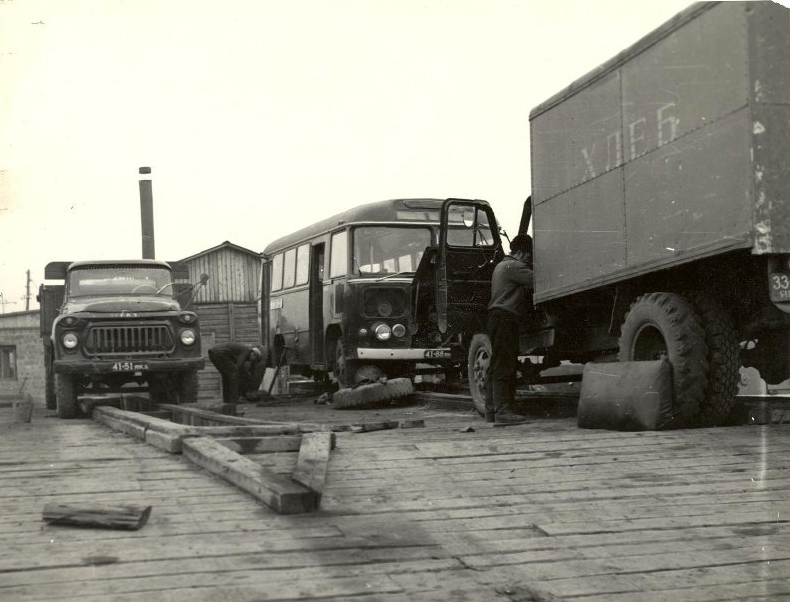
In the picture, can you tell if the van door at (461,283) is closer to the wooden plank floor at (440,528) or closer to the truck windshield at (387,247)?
the truck windshield at (387,247)

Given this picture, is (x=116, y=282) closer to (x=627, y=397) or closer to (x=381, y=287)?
(x=381, y=287)

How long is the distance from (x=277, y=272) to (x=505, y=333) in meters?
9.54

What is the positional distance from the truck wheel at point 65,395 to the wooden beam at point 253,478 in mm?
8055

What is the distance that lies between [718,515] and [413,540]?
133 centimetres

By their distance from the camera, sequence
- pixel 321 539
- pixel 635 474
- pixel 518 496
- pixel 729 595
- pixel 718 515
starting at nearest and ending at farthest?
pixel 729 595 < pixel 321 539 < pixel 718 515 < pixel 518 496 < pixel 635 474

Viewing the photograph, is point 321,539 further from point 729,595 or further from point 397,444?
point 397,444

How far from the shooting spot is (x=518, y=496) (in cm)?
454

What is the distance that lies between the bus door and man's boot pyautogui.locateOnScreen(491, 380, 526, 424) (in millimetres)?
7002

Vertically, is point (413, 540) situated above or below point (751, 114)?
below

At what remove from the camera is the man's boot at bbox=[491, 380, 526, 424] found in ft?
28.3

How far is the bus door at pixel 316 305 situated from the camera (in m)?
15.6

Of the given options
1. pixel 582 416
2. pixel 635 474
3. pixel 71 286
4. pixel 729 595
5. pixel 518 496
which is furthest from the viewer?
pixel 71 286

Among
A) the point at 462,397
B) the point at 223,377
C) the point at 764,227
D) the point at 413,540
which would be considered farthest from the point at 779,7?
the point at 223,377

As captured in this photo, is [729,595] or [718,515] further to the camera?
[718,515]
